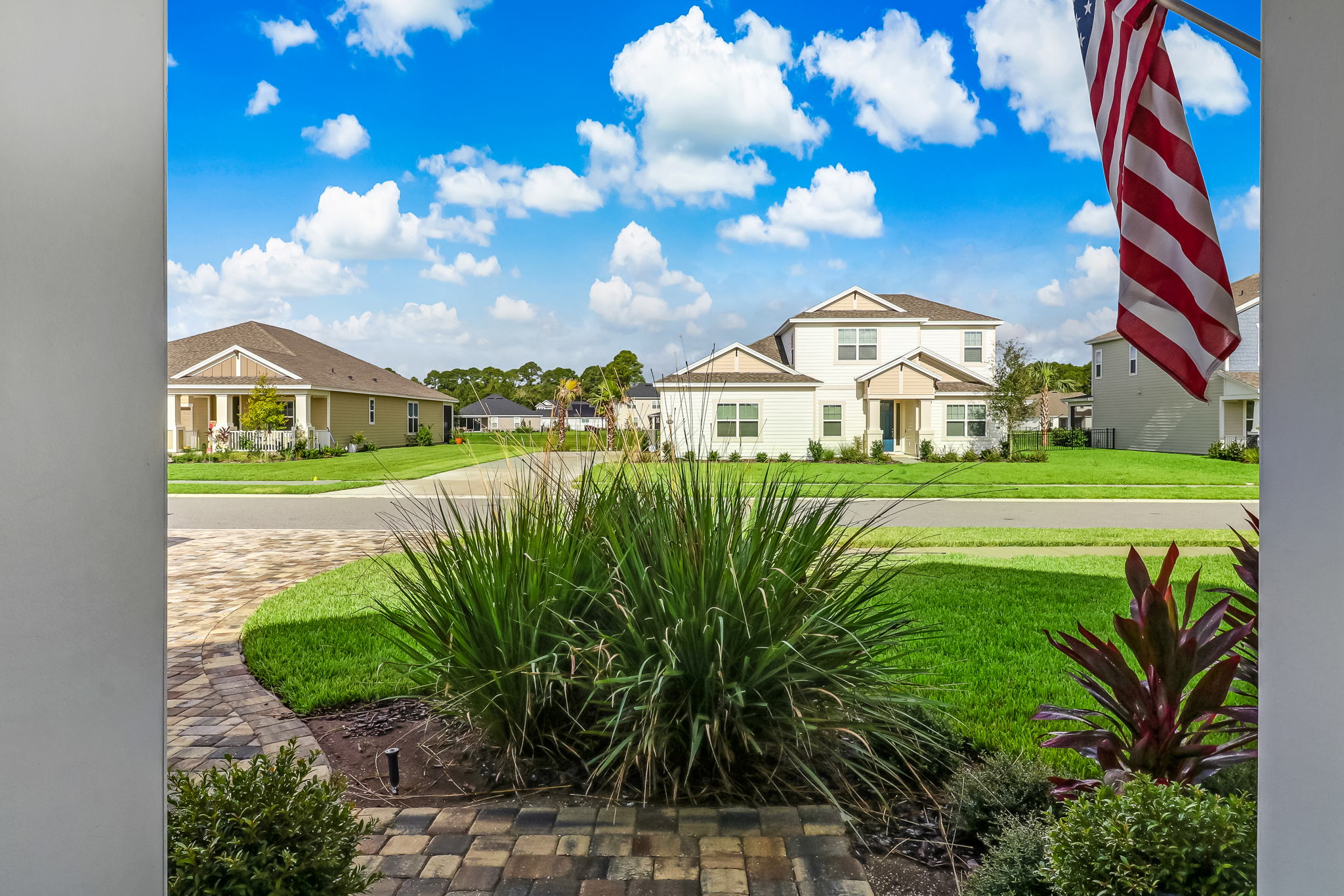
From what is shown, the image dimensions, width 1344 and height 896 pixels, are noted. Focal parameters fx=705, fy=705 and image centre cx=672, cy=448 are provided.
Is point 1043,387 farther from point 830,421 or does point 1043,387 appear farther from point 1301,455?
point 1301,455

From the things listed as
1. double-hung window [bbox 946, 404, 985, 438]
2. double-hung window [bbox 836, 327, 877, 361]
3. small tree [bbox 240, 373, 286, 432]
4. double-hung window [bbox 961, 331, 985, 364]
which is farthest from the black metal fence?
small tree [bbox 240, 373, 286, 432]

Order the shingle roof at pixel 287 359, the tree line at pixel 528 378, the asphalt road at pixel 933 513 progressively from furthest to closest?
the shingle roof at pixel 287 359 < the asphalt road at pixel 933 513 < the tree line at pixel 528 378

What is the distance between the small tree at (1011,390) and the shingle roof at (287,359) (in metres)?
23.6

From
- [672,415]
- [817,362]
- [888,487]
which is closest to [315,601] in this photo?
[672,415]

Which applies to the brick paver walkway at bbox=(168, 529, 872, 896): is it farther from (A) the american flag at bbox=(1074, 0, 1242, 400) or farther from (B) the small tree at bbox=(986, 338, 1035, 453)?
(B) the small tree at bbox=(986, 338, 1035, 453)

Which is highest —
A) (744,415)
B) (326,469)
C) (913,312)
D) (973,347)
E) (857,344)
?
(913,312)

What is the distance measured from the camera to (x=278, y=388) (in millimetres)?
24406

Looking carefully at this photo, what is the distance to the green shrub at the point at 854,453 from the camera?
73.6 ft

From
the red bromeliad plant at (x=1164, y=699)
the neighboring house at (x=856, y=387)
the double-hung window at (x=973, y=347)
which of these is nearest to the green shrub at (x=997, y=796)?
the red bromeliad plant at (x=1164, y=699)

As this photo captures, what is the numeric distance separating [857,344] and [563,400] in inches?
901

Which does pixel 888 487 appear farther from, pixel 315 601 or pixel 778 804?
pixel 778 804

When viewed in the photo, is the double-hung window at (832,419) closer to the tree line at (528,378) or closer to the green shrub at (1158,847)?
the tree line at (528,378)

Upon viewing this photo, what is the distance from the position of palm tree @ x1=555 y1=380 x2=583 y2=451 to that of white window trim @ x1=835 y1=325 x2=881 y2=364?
883 inches

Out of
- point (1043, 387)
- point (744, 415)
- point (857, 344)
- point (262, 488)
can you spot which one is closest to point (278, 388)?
point (262, 488)
